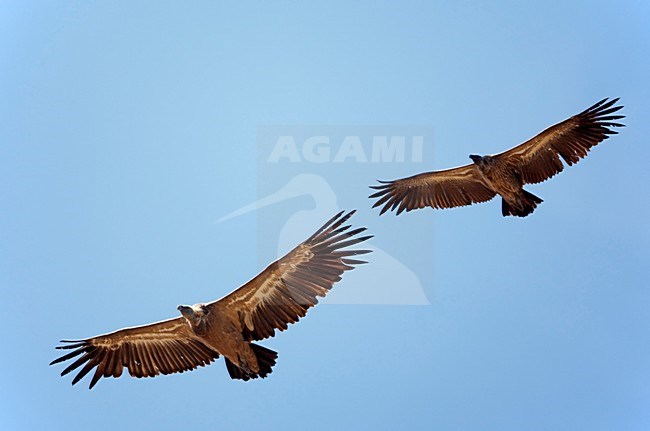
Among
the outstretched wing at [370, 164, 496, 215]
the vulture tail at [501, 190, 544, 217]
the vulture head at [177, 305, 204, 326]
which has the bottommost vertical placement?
the vulture head at [177, 305, 204, 326]

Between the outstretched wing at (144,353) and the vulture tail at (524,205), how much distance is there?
22.7 feet

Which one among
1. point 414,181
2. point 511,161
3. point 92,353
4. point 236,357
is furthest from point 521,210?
point 92,353

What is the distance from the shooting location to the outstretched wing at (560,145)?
15.6 meters

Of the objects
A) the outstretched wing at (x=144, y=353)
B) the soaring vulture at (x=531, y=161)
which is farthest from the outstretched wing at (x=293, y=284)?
the soaring vulture at (x=531, y=161)

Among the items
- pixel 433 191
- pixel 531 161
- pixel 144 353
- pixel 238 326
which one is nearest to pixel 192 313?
pixel 238 326

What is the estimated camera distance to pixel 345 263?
11547mm

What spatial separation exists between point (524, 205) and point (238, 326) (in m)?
6.77

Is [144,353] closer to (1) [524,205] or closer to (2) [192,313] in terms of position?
(2) [192,313]

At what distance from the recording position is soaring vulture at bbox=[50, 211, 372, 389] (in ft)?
38.0

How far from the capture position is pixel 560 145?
15.8 metres

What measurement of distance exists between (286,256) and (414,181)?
18.7 ft

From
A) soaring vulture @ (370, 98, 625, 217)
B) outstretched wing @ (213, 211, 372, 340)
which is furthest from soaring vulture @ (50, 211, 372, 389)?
soaring vulture @ (370, 98, 625, 217)

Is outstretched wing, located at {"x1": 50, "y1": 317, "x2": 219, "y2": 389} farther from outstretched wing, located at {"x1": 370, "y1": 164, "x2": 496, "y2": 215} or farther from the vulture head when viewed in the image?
outstretched wing, located at {"x1": 370, "y1": 164, "x2": 496, "y2": 215}

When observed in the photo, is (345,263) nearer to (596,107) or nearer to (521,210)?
(521,210)
